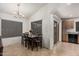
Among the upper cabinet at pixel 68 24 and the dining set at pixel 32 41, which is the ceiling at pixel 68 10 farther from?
the dining set at pixel 32 41

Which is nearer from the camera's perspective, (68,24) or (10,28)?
(10,28)

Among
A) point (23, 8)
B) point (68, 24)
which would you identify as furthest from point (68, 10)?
point (23, 8)

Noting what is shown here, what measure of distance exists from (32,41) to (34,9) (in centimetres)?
64

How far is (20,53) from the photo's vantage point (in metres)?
1.68

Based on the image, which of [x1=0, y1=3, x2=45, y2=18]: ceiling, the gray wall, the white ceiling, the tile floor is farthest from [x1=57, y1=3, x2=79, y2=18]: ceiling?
the gray wall

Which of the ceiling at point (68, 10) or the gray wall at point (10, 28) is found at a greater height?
the ceiling at point (68, 10)

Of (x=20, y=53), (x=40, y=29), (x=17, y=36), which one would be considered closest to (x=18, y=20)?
(x=17, y=36)

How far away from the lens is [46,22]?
5.66ft

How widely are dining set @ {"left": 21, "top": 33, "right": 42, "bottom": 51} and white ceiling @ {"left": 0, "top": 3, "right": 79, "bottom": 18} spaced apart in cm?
41

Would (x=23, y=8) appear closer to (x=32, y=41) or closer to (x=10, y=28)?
(x=10, y=28)

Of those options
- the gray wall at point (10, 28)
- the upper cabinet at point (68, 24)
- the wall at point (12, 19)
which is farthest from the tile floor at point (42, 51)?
the upper cabinet at point (68, 24)

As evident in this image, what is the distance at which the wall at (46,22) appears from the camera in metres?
1.70

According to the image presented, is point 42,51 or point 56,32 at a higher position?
point 56,32

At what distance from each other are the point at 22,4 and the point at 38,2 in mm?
308
